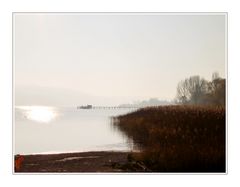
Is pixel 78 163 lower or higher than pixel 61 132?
lower

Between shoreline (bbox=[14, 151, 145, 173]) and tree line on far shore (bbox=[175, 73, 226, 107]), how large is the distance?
17.8 inches

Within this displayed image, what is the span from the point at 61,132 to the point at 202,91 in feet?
2.70

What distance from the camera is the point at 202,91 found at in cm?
189

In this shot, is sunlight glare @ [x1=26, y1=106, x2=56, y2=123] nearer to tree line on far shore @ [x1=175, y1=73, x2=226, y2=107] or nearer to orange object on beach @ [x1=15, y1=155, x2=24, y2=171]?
orange object on beach @ [x1=15, y1=155, x2=24, y2=171]

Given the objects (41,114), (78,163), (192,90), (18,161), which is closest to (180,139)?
(192,90)

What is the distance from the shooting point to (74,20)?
6.21 feet

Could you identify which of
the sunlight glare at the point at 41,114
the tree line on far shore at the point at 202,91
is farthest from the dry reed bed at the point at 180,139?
the sunlight glare at the point at 41,114

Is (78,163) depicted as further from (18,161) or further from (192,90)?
(192,90)

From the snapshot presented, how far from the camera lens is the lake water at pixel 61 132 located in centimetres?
186

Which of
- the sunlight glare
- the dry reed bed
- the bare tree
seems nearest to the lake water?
the sunlight glare

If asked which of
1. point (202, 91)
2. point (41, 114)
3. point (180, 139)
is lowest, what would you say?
point (180, 139)

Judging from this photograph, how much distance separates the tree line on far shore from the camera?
6.15ft
